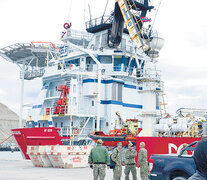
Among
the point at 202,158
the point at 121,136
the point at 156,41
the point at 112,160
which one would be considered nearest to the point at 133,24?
the point at 156,41

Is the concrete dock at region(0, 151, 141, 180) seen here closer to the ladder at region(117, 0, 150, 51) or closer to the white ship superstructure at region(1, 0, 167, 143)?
the white ship superstructure at region(1, 0, 167, 143)

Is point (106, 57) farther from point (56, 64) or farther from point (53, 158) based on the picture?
point (53, 158)

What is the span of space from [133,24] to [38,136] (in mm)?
10790

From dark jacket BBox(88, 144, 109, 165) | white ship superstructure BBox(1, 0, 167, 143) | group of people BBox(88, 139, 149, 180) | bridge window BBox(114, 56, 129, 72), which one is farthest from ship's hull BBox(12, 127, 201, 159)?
dark jacket BBox(88, 144, 109, 165)

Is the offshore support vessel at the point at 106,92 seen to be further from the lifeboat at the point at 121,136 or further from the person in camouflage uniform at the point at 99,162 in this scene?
the person in camouflage uniform at the point at 99,162

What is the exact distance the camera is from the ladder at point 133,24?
72.1ft

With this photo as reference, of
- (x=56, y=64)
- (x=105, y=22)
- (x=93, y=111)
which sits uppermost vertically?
(x=105, y=22)

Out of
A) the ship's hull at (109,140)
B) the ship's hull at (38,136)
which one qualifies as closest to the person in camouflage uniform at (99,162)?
the ship's hull at (109,140)

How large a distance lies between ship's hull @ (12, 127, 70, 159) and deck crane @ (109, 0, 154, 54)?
28.4ft

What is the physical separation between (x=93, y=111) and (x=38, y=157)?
838 cm

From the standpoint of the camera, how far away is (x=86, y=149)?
18.1 m

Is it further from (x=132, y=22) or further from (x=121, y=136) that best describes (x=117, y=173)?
(x=132, y=22)

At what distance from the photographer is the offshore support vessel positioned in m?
19.4

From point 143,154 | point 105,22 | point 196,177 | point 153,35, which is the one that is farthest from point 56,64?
point 196,177
